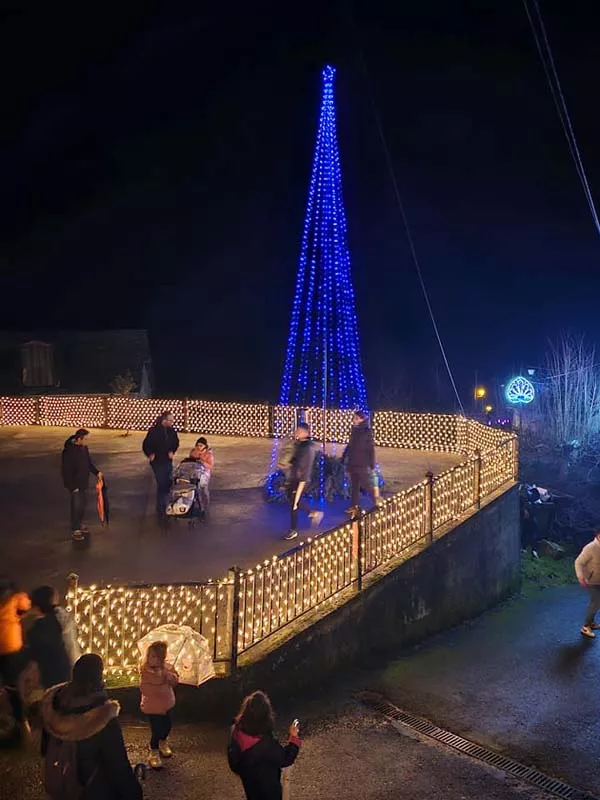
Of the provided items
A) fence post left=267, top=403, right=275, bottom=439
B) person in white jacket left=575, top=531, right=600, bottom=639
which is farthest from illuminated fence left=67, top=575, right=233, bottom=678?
fence post left=267, top=403, right=275, bottom=439

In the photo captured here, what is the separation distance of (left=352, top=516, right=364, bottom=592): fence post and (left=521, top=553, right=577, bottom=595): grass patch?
22.9 ft

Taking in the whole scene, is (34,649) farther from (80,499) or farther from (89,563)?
(80,499)

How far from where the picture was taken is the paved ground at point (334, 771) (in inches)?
220

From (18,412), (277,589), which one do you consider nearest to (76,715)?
(277,589)

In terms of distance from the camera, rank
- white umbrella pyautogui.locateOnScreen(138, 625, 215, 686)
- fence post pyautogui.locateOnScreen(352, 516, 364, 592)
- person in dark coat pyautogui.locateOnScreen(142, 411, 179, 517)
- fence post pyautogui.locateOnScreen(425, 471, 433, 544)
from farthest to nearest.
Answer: person in dark coat pyautogui.locateOnScreen(142, 411, 179, 517) < fence post pyautogui.locateOnScreen(425, 471, 433, 544) < fence post pyautogui.locateOnScreen(352, 516, 364, 592) < white umbrella pyautogui.locateOnScreen(138, 625, 215, 686)

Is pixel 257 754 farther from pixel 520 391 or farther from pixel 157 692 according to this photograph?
pixel 520 391

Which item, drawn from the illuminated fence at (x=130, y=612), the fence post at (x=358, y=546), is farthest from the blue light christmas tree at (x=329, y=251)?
the illuminated fence at (x=130, y=612)

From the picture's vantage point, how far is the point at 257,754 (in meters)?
4.30

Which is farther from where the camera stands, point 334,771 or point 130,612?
point 130,612

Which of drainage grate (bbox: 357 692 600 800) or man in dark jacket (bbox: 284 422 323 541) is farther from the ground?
man in dark jacket (bbox: 284 422 323 541)

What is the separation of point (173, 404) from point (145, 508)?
29.5ft

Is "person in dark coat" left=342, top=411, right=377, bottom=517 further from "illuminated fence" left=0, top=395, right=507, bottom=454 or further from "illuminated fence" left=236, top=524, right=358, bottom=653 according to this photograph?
"illuminated fence" left=0, top=395, right=507, bottom=454

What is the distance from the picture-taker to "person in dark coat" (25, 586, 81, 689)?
5.69 meters

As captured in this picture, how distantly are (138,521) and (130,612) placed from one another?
4926 mm
